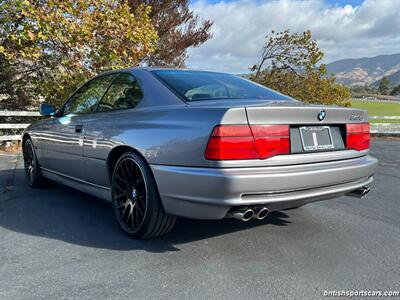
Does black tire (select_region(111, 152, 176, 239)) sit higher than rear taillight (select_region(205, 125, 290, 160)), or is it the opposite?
rear taillight (select_region(205, 125, 290, 160))

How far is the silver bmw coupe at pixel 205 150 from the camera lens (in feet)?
8.43

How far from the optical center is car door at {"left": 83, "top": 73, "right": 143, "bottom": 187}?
3406mm

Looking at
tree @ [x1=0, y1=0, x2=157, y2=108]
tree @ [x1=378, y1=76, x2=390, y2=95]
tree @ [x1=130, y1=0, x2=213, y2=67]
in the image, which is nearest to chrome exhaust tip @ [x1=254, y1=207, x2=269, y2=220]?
tree @ [x1=0, y1=0, x2=157, y2=108]

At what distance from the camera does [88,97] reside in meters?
4.21

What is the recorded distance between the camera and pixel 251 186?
254cm

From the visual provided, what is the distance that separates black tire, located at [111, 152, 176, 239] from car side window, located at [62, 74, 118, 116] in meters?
1.00

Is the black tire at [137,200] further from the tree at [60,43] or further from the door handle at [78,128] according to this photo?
the tree at [60,43]

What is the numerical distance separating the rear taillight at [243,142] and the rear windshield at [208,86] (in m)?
0.63

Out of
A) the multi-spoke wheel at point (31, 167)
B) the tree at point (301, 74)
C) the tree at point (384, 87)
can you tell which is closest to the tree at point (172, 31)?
the tree at point (301, 74)

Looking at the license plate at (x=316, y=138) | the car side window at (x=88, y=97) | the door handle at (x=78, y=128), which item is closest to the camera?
the license plate at (x=316, y=138)

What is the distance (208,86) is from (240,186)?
1221 mm

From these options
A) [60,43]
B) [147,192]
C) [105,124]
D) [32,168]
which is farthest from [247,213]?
[60,43]

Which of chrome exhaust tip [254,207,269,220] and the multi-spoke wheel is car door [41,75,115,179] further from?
chrome exhaust tip [254,207,269,220]

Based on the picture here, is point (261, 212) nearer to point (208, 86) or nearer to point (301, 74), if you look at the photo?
point (208, 86)
